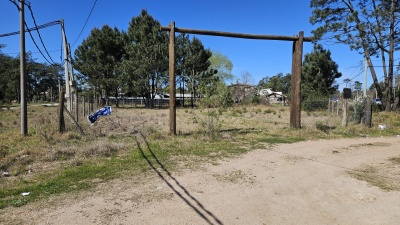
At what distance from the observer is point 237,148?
9773mm

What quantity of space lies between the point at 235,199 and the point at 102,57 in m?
40.4

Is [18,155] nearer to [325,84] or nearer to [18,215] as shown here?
[18,215]

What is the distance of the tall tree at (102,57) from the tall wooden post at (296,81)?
2988 centimetres

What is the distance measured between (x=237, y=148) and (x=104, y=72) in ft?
120

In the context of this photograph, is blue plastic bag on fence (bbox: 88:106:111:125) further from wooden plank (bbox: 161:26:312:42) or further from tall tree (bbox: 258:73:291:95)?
tall tree (bbox: 258:73:291:95)

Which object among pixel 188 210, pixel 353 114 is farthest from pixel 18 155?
pixel 353 114

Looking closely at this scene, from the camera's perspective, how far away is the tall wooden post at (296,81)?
1366 cm

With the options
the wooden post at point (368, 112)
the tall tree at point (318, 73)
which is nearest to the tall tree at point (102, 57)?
the tall tree at point (318, 73)

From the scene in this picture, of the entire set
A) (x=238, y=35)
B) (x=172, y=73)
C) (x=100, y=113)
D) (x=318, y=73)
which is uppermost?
(x=318, y=73)

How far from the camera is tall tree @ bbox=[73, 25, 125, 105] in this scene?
4131cm

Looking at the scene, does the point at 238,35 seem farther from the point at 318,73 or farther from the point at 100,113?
the point at 318,73

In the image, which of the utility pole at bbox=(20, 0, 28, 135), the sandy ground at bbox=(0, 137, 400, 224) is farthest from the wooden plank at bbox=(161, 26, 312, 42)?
the sandy ground at bbox=(0, 137, 400, 224)

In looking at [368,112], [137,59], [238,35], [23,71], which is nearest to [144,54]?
[137,59]

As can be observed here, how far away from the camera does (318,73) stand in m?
42.5
